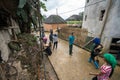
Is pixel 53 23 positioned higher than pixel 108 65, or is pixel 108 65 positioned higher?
pixel 53 23

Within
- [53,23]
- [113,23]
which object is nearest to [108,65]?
[113,23]

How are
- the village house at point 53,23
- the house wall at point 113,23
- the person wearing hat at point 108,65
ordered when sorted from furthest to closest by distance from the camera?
the village house at point 53,23
the house wall at point 113,23
the person wearing hat at point 108,65

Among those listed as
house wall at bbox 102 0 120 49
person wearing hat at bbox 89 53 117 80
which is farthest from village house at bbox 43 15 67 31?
person wearing hat at bbox 89 53 117 80

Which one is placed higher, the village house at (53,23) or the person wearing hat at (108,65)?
the village house at (53,23)

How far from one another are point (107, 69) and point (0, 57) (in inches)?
131

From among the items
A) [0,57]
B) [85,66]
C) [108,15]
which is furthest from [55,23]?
[0,57]

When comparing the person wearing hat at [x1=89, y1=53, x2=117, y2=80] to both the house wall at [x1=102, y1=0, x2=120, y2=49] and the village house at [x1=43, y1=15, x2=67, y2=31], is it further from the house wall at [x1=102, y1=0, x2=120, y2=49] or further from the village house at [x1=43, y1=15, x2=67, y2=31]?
the village house at [x1=43, y1=15, x2=67, y2=31]

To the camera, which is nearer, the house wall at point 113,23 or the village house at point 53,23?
the house wall at point 113,23

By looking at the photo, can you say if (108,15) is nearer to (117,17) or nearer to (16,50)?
(117,17)

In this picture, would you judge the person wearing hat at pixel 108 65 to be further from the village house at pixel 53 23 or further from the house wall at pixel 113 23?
the village house at pixel 53 23

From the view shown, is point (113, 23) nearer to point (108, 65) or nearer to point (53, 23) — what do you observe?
point (108, 65)

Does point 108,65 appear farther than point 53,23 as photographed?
No

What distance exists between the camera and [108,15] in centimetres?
787

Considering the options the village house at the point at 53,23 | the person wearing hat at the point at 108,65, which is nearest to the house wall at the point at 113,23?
the person wearing hat at the point at 108,65
